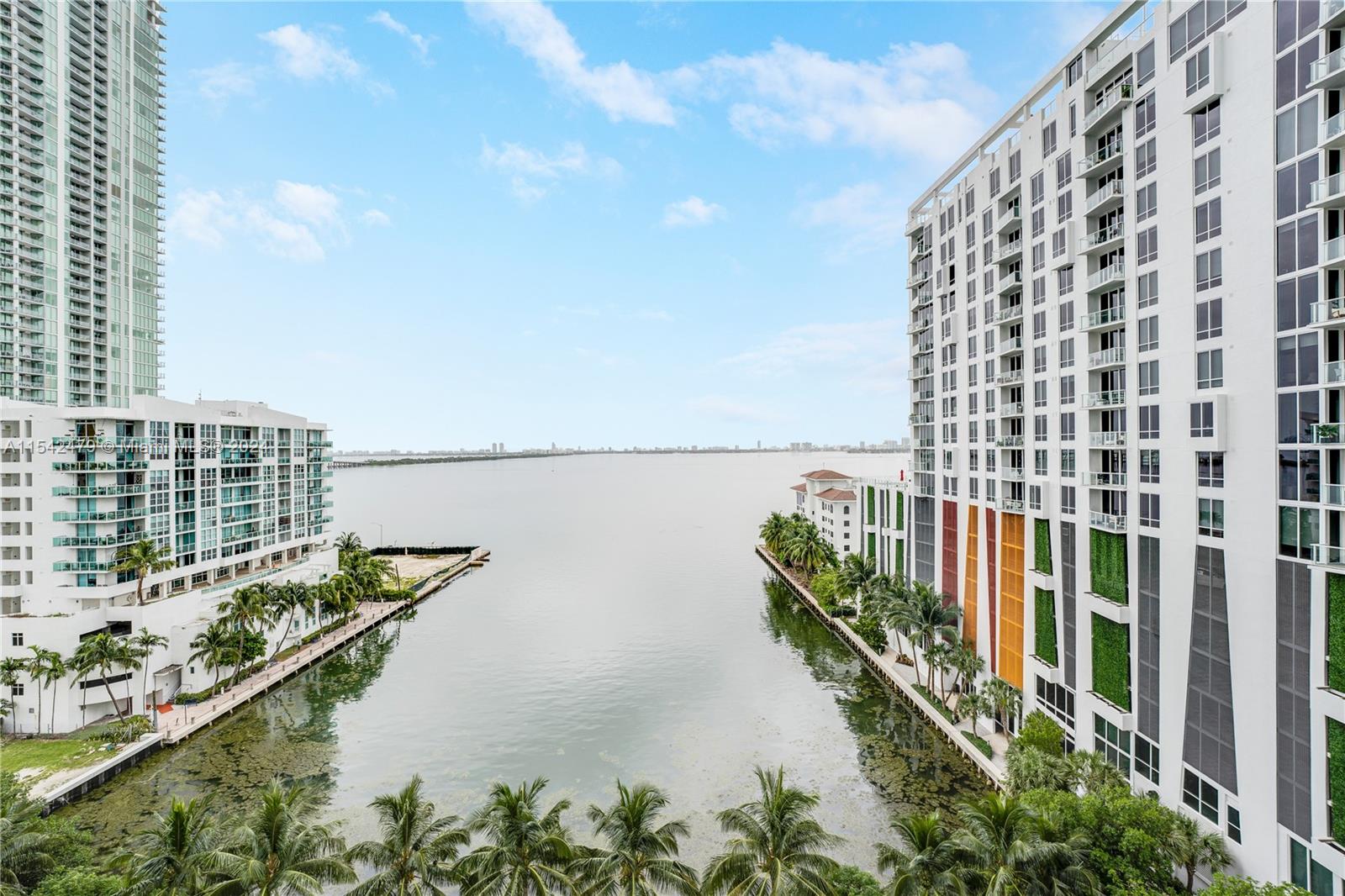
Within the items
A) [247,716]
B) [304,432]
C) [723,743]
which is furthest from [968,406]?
[304,432]

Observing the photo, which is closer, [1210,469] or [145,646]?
[1210,469]

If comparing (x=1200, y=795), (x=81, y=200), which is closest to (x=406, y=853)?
(x=1200, y=795)

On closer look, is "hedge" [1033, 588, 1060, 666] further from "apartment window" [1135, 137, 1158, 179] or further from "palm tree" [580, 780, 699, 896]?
"palm tree" [580, 780, 699, 896]

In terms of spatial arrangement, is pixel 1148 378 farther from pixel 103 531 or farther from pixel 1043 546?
pixel 103 531

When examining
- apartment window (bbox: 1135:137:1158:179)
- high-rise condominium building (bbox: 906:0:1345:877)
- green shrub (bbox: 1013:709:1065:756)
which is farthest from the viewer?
green shrub (bbox: 1013:709:1065:756)

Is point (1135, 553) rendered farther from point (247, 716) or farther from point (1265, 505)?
point (247, 716)

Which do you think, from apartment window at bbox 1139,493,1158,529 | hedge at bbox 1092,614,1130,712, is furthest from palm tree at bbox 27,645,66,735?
apartment window at bbox 1139,493,1158,529
